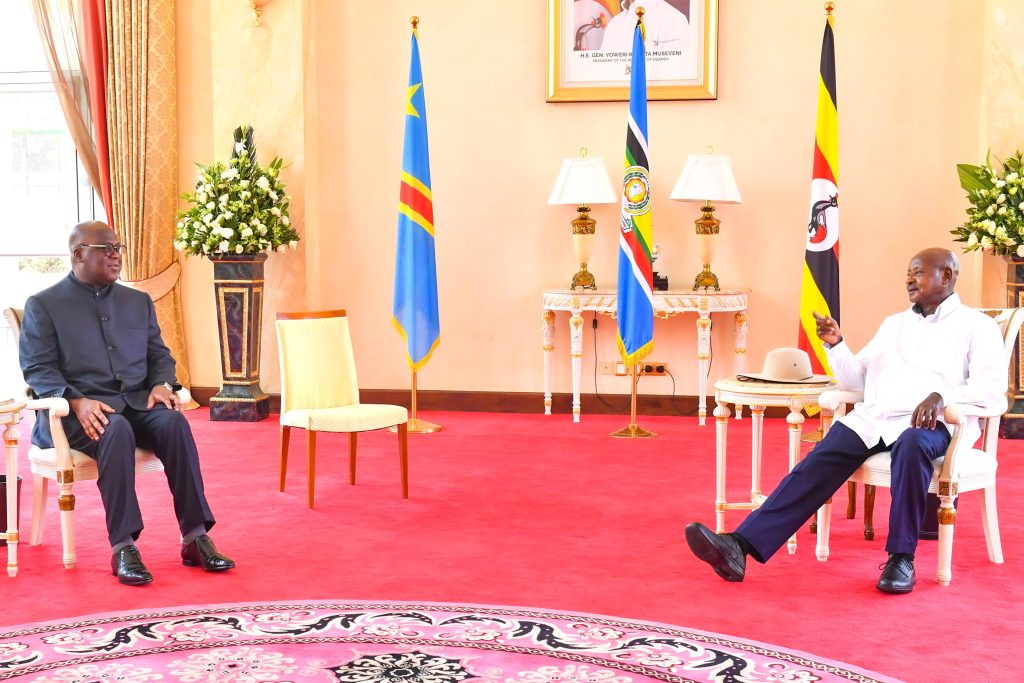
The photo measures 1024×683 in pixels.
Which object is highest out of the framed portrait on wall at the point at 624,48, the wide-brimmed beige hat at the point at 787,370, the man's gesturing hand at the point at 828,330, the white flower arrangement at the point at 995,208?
the framed portrait on wall at the point at 624,48

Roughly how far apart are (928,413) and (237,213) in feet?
17.6

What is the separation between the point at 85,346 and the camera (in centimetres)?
436

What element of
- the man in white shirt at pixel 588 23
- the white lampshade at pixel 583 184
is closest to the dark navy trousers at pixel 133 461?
the white lampshade at pixel 583 184

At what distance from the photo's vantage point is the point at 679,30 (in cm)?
809

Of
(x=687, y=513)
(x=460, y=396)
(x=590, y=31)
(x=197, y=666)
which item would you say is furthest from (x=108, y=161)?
(x=197, y=666)

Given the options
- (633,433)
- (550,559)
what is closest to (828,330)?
(550,559)

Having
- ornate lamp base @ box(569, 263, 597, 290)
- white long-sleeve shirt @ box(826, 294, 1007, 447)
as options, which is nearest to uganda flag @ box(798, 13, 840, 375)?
ornate lamp base @ box(569, 263, 597, 290)

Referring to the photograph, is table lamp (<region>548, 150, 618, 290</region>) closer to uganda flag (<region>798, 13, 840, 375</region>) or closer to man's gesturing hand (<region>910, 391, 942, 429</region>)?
uganda flag (<region>798, 13, 840, 375</region>)

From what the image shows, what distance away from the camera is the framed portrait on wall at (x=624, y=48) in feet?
26.5

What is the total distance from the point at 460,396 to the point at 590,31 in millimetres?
2962

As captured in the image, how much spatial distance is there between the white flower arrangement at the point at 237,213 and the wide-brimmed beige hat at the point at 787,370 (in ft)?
14.5

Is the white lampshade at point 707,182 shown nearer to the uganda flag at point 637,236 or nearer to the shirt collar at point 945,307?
the uganda flag at point 637,236

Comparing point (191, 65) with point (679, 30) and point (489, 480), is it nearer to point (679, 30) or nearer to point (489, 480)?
point (679, 30)

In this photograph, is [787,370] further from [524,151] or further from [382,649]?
[524,151]
